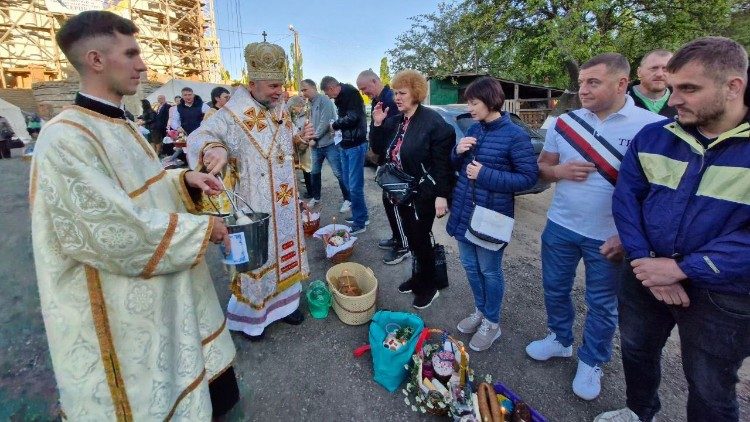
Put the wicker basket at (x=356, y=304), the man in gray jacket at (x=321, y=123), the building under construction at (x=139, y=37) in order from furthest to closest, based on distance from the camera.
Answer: the building under construction at (x=139, y=37) < the man in gray jacket at (x=321, y=123) < the wicker basket at (x=356, y=304)

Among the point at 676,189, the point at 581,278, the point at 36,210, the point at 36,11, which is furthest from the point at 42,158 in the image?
the point at 36,11

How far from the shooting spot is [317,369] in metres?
2.79

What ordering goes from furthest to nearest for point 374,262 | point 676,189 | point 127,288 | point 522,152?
point 374,262
point 522,152
point 676,189
point 127,288

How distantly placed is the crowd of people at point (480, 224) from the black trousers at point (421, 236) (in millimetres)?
395

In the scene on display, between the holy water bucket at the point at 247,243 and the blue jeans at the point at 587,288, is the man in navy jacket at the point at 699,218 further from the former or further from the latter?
the holy water bucket at the point at 247,243

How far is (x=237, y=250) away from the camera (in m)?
1.78

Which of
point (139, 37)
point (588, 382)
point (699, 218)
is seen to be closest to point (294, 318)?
point (588, 382)

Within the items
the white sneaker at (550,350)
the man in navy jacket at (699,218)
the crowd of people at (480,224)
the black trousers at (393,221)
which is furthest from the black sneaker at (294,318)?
the man in navy jacket at (699,218)

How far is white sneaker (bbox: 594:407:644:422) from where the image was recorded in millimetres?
2117

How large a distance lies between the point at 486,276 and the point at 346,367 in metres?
1.33

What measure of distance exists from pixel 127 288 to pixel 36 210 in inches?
17.4

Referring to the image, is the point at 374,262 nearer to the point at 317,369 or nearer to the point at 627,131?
the point at 317,369

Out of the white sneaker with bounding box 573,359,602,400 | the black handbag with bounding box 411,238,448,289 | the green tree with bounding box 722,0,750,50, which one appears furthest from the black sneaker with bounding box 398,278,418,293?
the green tree with bounding box 722,0,750,50

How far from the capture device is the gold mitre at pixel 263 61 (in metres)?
2.79
